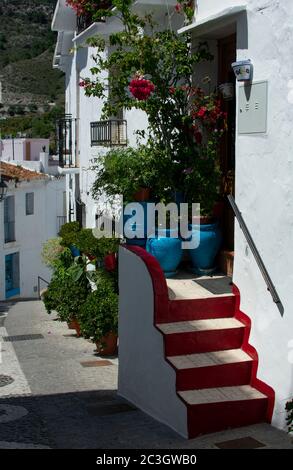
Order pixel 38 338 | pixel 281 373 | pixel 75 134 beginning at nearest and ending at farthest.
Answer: pixel 281 373 → pixel 38 338 → pixel 75 134

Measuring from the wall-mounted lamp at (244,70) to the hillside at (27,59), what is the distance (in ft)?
209

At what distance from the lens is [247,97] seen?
823 centimetres

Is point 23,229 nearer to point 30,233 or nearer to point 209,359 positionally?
point 30,233

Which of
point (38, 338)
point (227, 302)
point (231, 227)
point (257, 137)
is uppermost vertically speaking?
point (257, 137)

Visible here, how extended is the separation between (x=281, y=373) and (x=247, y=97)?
3.24 m

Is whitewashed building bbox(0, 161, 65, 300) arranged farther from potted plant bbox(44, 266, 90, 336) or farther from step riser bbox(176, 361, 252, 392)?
step riser bbox(176, 361, 252, 392)

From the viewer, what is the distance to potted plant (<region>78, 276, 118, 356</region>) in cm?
1279

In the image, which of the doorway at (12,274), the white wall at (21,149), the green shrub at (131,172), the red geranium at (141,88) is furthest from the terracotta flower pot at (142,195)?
the white wall at (21,149)

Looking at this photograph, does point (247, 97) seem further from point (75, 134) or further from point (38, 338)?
point (75, 134)

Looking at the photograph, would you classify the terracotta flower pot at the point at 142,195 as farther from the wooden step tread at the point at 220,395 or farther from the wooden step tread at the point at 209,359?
the wooden step tread at the point at 220,395

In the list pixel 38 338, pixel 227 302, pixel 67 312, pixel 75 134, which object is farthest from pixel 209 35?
pixel 75 134

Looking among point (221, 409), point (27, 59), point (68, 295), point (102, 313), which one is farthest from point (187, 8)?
point (27, 59)

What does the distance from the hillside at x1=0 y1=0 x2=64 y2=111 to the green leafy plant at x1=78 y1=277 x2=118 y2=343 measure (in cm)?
5958

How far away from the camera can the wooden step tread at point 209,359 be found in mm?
8023
